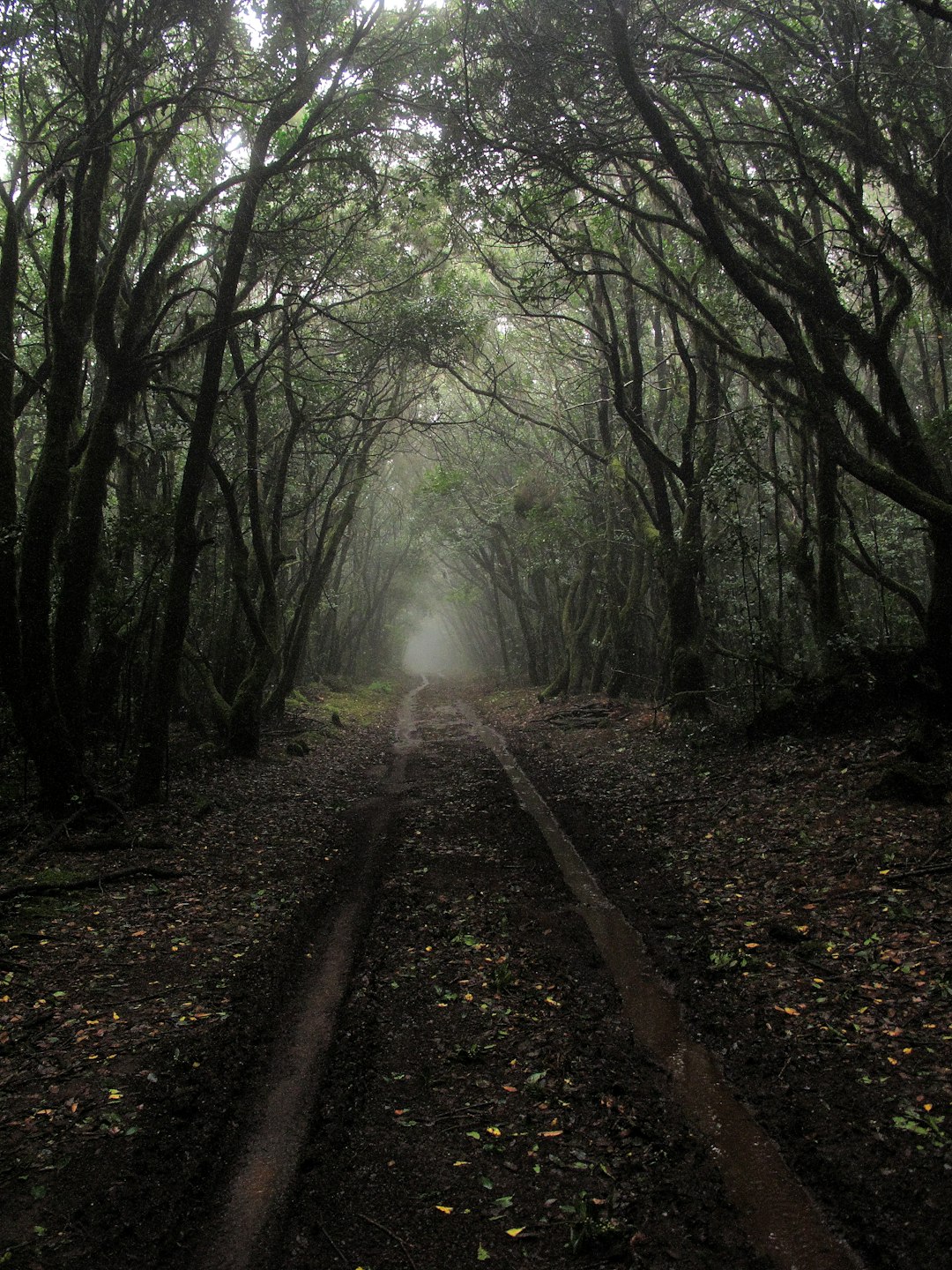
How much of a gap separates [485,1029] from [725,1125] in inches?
62.9

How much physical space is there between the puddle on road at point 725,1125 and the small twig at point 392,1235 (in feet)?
4.62

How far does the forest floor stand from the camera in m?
3.32

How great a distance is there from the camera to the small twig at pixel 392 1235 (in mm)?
3119

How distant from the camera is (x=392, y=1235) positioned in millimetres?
3234

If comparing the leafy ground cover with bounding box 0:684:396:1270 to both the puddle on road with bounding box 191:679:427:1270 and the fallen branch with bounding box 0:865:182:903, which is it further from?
the puddle on road with bounding box 191:679:427:1270

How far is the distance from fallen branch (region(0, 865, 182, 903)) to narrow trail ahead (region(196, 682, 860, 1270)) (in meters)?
2.55

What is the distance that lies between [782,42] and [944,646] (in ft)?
25.2

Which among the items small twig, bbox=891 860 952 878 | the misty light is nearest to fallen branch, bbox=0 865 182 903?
small twig, bbox=891 860 952 878

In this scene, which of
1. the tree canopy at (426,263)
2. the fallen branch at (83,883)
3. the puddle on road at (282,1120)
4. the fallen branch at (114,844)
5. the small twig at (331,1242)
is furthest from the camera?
the tree canopy at (426,263)

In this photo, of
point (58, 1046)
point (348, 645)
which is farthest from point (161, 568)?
point (348, 645)

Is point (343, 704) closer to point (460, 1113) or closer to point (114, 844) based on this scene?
point (114, 844)

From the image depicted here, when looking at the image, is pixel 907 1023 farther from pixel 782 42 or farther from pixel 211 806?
pixel 782 42

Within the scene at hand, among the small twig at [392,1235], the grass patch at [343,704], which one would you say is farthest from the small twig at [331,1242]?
the grass patch at [343,704]

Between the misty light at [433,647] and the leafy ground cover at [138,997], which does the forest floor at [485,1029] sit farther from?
the misty light at [433,647]
